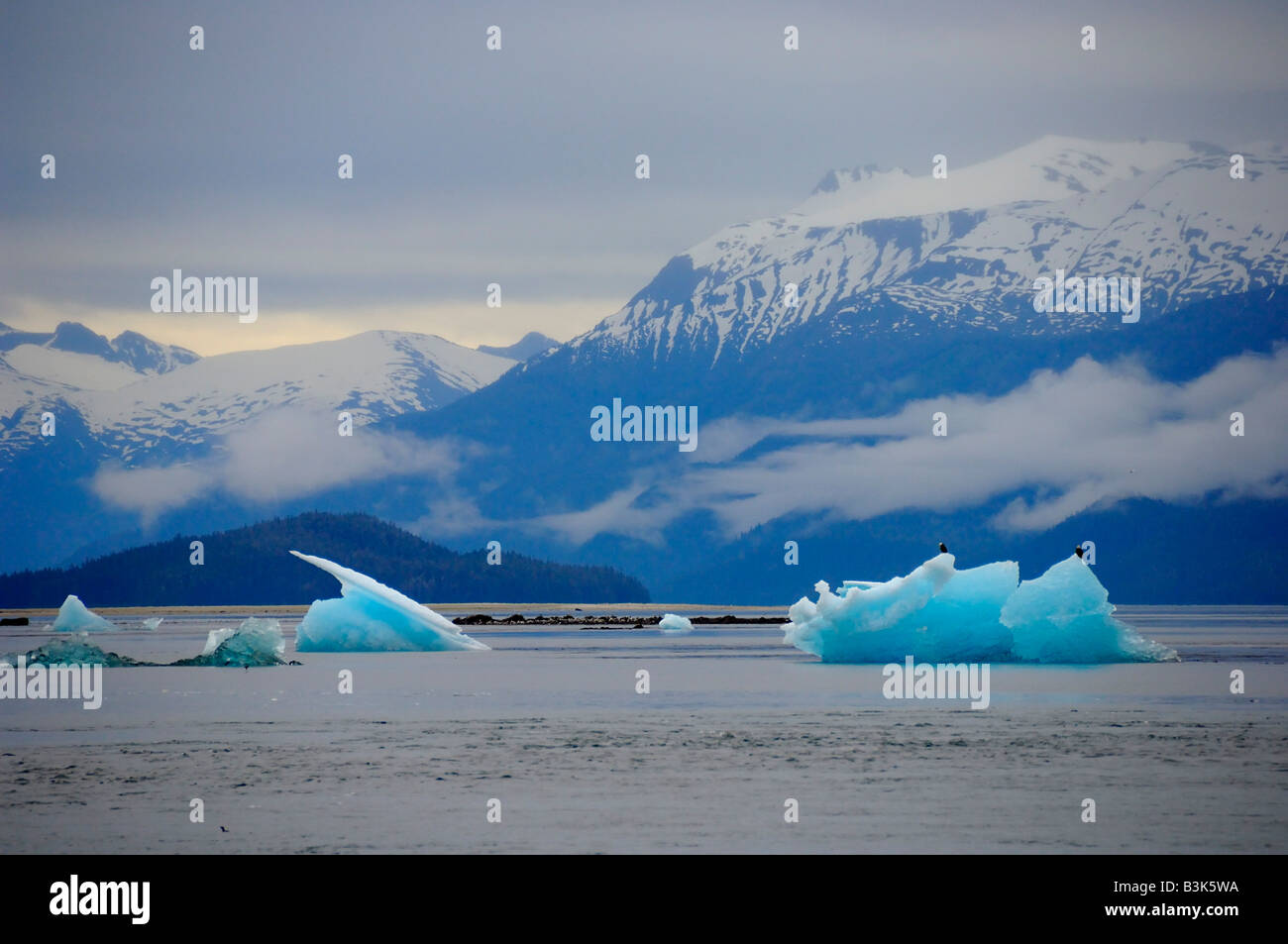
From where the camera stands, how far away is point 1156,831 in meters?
23.6

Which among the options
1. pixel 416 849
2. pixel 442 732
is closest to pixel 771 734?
pixel 442 732

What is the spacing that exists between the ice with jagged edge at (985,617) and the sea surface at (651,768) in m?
1.75

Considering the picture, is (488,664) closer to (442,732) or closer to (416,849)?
(442,732)

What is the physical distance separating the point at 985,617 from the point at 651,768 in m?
25.4

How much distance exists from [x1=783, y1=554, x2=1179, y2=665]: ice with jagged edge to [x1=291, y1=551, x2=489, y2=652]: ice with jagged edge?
18.9 m
